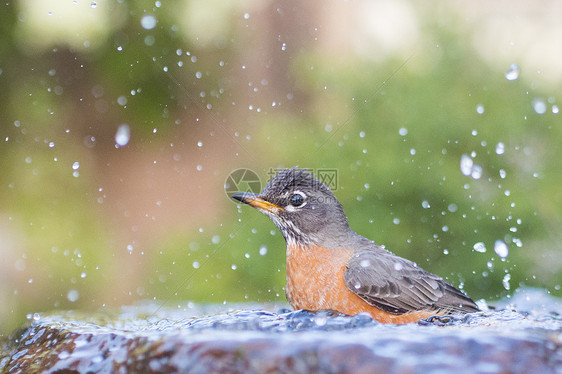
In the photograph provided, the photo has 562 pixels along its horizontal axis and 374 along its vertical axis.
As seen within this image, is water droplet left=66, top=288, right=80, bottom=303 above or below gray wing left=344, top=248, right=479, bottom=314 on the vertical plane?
below

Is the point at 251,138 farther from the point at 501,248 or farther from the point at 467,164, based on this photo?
the point at 501,248

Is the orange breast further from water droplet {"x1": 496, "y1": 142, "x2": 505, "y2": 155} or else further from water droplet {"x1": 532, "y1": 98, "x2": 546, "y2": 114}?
water droplet {"x1": 532, "y1": 98, "x2": 546, "y2": 114}

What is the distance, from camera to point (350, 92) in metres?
7.56

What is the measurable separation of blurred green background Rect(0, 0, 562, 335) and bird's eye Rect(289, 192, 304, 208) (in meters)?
3.25

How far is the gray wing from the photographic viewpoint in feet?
11.1

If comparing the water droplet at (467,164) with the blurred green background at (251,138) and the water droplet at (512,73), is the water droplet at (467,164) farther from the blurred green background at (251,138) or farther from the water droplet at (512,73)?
the water droplet at (512,73)

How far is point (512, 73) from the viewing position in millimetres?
6816

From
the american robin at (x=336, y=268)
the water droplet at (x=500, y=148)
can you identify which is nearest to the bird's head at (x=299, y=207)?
the american robin at (x=336, y=268)

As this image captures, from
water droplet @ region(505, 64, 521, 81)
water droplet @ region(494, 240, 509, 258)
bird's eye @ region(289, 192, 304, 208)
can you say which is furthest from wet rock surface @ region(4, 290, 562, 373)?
water droplet @ region(505, 64, 521, 81)

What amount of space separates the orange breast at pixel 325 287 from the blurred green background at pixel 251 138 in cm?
341

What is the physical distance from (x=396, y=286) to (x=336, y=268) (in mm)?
393

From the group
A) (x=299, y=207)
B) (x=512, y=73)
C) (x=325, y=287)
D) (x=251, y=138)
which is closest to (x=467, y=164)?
(x=512, y=73)

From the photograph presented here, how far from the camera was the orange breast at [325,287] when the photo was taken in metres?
3.29

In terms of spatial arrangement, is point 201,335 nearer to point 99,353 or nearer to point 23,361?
point 99,353
